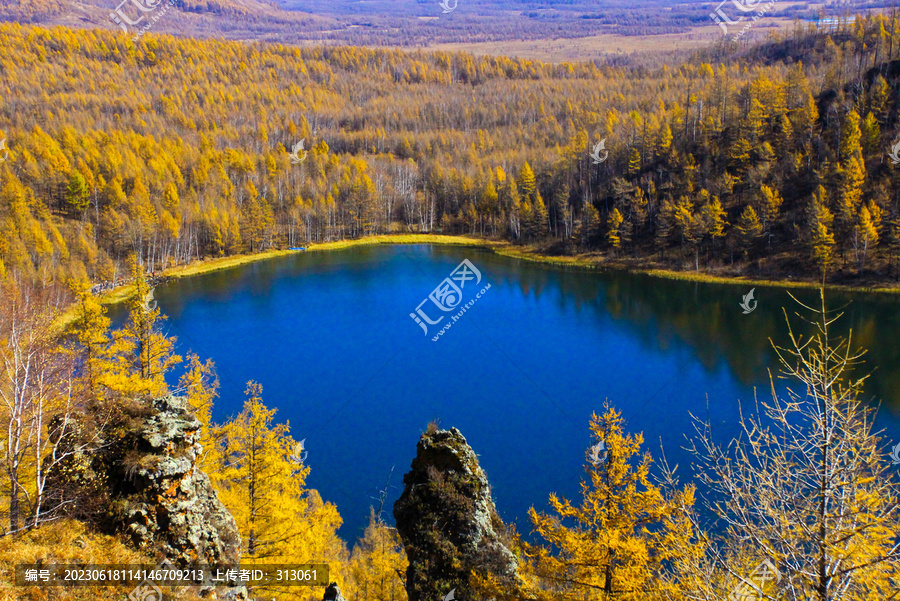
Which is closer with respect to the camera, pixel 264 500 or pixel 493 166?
pixel 264 500

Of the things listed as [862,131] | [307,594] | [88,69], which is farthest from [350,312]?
[88,69]

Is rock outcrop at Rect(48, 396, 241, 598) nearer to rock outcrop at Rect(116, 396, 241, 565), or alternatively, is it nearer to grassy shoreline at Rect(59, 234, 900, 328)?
rock outcrop at Rect(116, 396, 241, 565)

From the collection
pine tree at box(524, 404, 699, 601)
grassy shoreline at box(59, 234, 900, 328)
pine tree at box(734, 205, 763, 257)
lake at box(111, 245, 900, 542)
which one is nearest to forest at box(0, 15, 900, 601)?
pine tree at box(524, 404, 699, 601)

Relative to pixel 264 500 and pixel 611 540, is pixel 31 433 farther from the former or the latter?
pixel 611 540

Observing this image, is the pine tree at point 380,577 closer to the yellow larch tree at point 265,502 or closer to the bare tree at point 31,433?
the yellow larch tree at point 265,502

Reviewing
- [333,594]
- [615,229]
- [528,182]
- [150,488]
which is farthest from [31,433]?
[528,182]
